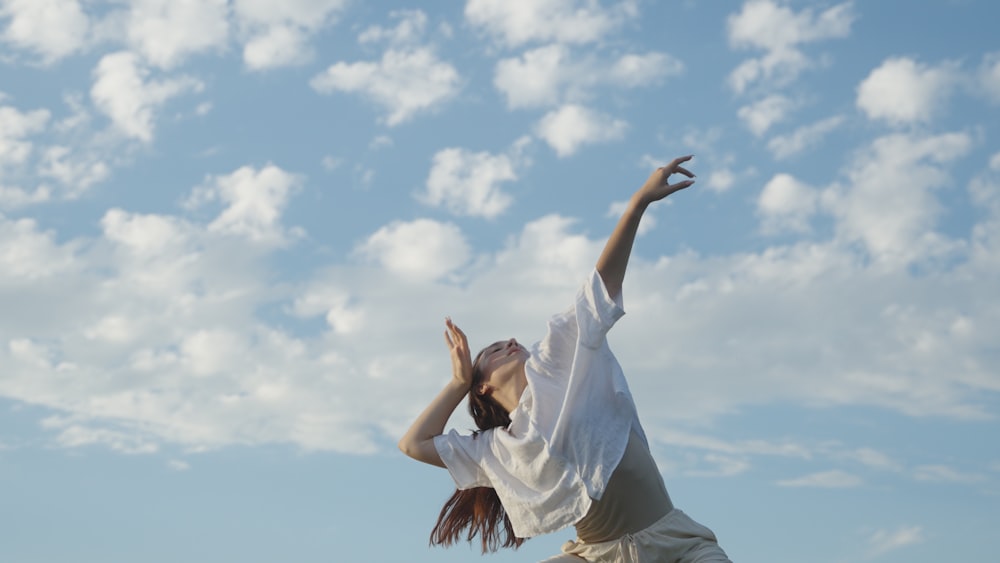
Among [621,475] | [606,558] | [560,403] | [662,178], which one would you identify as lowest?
[606,558]

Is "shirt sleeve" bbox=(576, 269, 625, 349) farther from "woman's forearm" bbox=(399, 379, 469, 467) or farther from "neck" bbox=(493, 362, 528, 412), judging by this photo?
"woman's forearm" bbox=(399, 379, 469, 467)

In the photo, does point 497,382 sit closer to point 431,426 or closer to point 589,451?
point 431,426

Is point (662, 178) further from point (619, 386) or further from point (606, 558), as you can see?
point (606, 558)

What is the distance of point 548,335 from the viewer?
584 cm

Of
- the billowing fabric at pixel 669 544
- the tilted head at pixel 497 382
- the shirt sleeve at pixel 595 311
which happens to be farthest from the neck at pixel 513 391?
the billowing fabric at pixel 669 544

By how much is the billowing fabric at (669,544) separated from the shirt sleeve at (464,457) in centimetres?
80

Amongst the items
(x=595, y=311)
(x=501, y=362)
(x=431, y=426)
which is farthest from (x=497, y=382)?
(x=595, y=311)

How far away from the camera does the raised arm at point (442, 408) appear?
6254 mm

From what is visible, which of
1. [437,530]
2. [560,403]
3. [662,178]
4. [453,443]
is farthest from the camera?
[437,530]

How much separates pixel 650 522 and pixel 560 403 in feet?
2.53

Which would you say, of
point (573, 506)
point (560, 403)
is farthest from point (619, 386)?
point (573, 506)

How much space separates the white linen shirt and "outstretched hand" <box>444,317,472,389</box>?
0.48m

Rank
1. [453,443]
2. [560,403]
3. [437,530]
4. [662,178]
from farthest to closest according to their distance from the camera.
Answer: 1. [437,530]
2. [453,443]
3. [560,403]
4. [662,178]

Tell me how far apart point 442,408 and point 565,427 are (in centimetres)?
94
